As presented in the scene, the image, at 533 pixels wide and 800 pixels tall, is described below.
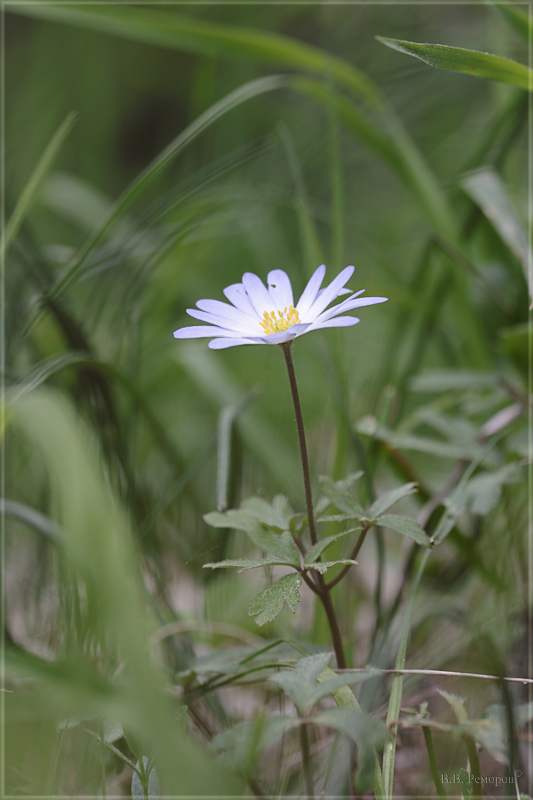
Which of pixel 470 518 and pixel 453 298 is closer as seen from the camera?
pixel 470 518

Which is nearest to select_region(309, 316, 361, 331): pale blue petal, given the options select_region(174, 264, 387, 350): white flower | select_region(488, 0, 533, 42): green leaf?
select_region(174, 264, 387, 350): white flower

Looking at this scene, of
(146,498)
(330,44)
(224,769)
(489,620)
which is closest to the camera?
(224,769)

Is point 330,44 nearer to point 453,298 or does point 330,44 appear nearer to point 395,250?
point 395,250

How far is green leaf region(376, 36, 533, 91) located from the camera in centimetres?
76

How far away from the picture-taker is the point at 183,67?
3.19 m

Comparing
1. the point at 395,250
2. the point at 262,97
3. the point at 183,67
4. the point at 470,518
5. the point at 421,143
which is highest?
the point at 183,67

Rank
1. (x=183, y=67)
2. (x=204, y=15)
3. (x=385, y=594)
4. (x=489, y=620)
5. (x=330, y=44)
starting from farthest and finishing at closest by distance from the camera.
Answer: (x=183, y=67), (x=204, y=15), (x=330, y=44), (x=385, y=594), (x=489, y=620)

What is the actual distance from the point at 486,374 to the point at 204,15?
2.72 m

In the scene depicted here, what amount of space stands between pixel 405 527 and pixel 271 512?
167mm

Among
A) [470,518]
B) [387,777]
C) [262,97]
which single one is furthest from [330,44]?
[387,777]

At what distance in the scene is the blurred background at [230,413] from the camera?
62 cm

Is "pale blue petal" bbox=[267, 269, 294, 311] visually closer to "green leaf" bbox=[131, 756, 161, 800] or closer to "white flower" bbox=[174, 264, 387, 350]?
"white flower" bbox=[174, 264, 387, 350]

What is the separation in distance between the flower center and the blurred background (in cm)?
24

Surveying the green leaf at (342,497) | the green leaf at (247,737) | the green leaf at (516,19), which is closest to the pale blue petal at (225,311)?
the green leaf at (342,497)
